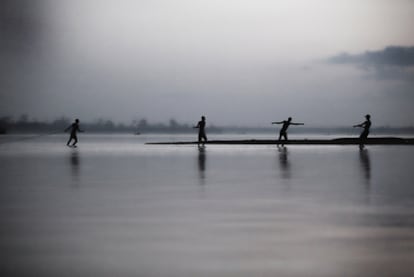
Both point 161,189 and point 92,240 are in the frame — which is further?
point 161,189

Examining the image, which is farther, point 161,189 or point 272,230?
point 161,189

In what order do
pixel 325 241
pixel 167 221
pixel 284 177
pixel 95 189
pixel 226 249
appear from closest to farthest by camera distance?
1. pixel 226 249
2. pixel 325 241
3. pixel 167 221
4. pixel 95 189
5. pixel 284 177

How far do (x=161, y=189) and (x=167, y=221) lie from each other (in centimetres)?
423

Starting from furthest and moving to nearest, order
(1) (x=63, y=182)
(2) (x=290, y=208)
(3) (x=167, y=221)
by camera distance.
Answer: (1) (x=63, y=182) < (2) (x=290, y=208) < (3) (x=167, y=221)

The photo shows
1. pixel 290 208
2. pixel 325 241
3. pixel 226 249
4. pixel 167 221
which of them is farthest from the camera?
pixel 290 208

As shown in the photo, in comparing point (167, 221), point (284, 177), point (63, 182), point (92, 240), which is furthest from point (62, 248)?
point (284, 177)

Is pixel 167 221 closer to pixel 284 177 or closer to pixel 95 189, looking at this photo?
pixel 95 189

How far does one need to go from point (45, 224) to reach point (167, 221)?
4.91 feet

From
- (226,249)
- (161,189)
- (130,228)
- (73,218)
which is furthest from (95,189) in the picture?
(226,249)

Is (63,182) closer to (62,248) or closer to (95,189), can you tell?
(95,189)

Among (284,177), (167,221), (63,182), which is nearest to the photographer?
(167,221)

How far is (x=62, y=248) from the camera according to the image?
5887 millimetres

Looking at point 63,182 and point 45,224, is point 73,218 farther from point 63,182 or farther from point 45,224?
point 63,182

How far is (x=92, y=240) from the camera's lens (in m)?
6.32
